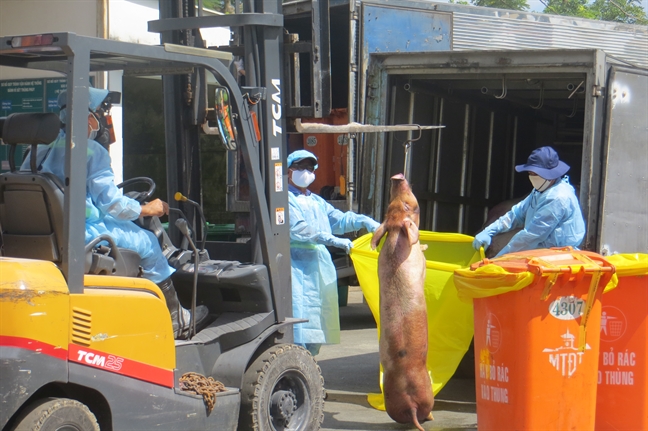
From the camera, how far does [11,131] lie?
3.84 meters

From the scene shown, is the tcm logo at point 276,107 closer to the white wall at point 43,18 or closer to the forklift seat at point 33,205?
the forklift seat at point 33,205

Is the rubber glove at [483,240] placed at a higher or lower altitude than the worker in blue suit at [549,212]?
lower

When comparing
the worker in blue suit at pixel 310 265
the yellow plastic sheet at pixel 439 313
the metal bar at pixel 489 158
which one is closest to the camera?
the worker in blue suit at pixel 310 265

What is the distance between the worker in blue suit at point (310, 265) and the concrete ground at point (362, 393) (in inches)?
20.7

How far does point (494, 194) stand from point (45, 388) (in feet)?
25.8

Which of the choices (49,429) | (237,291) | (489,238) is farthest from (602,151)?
(49,429)

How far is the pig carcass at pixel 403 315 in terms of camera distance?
205 inches

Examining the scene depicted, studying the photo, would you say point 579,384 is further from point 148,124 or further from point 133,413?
point 148,124

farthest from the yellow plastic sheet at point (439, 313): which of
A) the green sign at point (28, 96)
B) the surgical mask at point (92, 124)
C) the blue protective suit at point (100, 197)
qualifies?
the green sign at point (28, 96)

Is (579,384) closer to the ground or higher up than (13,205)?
closer to the ground

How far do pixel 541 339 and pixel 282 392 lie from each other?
4.71 ft

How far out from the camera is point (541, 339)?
4.56 metres

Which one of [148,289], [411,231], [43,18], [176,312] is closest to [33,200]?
[148,289]

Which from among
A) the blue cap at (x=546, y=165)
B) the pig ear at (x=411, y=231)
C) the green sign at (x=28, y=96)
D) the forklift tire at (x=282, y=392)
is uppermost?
the green sign at (x=28, y=96)
